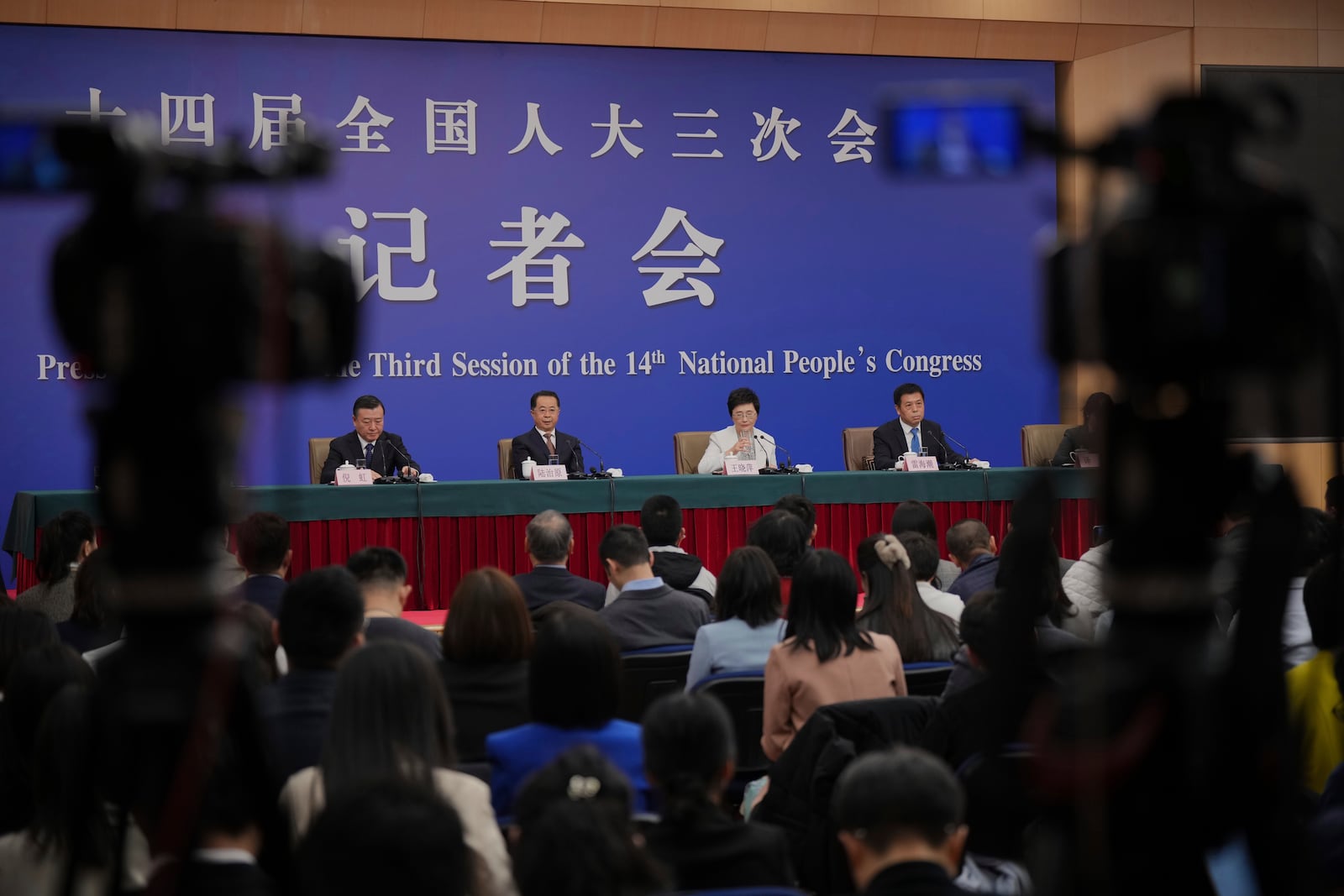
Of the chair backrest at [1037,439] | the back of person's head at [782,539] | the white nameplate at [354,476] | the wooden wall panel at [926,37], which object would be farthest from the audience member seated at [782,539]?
the wooden wall panel at [926,37]

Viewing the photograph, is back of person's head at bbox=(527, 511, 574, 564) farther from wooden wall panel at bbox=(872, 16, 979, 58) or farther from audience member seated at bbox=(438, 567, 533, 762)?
wooden wall panel at bbox=(872, 16, 979, 58)

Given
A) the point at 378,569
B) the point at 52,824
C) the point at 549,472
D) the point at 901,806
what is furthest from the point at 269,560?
the point at 549,472

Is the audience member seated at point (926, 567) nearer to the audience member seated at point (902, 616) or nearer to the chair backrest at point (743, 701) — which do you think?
the audience member seated at point (902, 616)

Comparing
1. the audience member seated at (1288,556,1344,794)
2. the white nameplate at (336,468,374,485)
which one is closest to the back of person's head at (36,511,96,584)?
the white nameplate at (336,468,374,485)

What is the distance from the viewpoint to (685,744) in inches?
75.0

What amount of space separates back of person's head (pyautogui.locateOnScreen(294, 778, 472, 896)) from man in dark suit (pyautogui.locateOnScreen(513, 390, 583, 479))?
207 inches

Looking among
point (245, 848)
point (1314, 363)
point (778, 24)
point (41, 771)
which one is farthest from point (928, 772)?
point (778, 24)

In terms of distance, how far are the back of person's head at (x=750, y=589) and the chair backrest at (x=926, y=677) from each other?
34 cm

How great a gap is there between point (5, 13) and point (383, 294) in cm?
227

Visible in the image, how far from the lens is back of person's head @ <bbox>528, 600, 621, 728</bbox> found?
2.19 meters

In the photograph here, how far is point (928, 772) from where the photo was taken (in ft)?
5.38

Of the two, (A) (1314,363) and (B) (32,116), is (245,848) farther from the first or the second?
(A) (1314,363)

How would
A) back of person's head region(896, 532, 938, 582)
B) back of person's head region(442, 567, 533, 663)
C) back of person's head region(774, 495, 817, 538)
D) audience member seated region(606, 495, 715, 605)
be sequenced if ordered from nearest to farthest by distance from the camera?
back of person's head region(442, 567, 533, 663), back of person's head region(896, 532, 938, 582), audience member seated region(606, 495, 715, 605), back of person's head region(774, 495, 817, 538)

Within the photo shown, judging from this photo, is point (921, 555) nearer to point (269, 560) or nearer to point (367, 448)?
point (269, 560)
